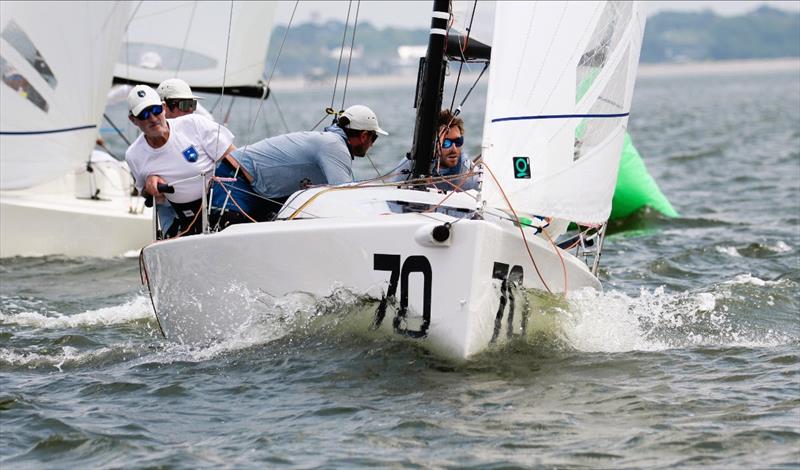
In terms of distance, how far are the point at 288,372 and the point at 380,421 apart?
90 cm

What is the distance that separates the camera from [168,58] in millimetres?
13328

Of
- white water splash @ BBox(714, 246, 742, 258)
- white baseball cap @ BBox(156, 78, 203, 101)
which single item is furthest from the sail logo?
white water splash @ BBox(714, 246, 742, 258)

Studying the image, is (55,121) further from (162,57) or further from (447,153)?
(447,153)

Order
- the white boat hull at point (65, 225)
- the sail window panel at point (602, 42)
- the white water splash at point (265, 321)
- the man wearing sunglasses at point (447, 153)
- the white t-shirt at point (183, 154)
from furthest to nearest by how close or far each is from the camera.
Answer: the white boat hull at point (65, 225) → the man wearing sunglasses at point (447, 153) → the white t-shirt at point (183, 154) → the white water splash at point (265, 321) → the sail window panel at point (602, 42)

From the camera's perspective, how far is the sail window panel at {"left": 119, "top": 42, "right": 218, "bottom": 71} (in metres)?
13.3

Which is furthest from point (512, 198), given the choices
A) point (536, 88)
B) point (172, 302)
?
point (172, 302)

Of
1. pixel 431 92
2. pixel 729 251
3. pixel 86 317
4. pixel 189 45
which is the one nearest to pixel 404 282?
pixel 431 92

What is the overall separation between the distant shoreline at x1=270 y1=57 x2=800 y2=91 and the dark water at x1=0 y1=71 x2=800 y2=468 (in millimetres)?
154658

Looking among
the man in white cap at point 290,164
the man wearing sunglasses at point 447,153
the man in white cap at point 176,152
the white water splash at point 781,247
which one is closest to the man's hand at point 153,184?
the man in white cap at point 176,152

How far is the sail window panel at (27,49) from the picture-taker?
1023cm

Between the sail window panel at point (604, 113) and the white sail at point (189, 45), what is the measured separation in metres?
7.75

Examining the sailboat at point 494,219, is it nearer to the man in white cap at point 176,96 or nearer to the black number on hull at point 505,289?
the black number on hull at point 505,289

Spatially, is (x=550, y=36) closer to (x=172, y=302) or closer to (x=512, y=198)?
(x=512, y=198)

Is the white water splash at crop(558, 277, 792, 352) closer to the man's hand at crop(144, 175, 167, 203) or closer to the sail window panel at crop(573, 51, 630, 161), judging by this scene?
the sail window panel at crop(573, 51, 630, 161)
